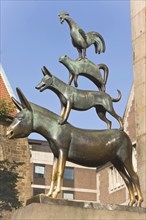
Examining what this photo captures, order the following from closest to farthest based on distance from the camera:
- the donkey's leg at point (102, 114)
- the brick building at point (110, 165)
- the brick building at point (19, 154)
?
the donkey's leg at point (102, 114)
the brick building at point (110, 165)
the brick building at point (19, 154)

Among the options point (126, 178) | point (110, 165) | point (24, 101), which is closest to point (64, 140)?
point (24, 101)

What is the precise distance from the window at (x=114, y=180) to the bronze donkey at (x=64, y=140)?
26.4 m

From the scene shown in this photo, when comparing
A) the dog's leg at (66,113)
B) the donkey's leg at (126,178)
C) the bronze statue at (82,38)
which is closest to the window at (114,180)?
the bronze statue at (82,38)

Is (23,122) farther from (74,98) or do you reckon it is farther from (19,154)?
(19,154)

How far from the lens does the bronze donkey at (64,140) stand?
731 cm

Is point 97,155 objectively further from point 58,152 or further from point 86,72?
point 86,72

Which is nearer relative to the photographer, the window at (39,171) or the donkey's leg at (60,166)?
the donkey's leg at (60,166)

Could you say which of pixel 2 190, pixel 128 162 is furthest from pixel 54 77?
pixel 2 190

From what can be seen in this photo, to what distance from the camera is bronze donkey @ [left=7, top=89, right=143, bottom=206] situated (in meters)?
7.31

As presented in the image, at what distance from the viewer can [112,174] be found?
35719 millimetres

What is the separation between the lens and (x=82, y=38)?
8250 millimetres

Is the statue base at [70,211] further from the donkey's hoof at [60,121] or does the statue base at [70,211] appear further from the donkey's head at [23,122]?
the donkey's hoof at [60,121]

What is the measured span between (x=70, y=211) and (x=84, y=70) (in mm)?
2110

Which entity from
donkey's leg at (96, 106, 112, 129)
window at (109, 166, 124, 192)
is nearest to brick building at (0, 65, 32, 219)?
window at (109, 166, 124, 192)
